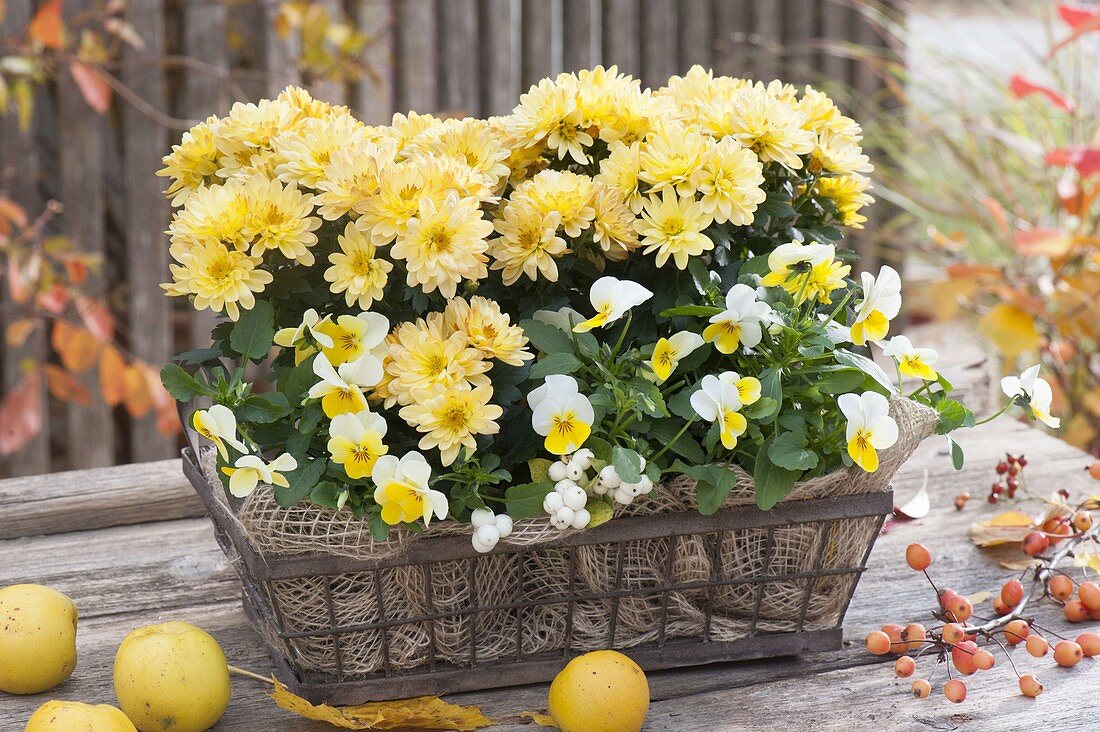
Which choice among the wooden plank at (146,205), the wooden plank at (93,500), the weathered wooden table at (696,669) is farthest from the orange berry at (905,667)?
the wooden plank at (146,205)

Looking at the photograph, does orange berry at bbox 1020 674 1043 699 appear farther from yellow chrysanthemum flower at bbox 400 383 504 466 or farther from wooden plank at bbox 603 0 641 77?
wooden plank at bbox 603 0 641 77

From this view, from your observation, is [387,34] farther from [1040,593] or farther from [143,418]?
[1040,593]

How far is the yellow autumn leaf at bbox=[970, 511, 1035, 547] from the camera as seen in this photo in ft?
3.41

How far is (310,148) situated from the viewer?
754mm

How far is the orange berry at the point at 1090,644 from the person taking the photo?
849 mm

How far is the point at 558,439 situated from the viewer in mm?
718


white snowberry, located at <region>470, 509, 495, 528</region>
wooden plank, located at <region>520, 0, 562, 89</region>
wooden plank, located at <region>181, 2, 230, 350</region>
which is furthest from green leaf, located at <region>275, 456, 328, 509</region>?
wooden plank, located at <region>520, 0, 562, 89</region>

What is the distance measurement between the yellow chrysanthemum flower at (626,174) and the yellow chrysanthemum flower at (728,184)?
48 millimetres

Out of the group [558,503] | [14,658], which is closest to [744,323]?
[558,503]

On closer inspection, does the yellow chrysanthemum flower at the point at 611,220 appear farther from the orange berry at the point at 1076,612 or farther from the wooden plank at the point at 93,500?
the wooden plank at the point at 93,500

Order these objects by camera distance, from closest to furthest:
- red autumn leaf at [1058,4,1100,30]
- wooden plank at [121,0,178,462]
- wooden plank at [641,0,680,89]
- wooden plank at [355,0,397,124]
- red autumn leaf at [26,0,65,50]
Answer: red autumn leaf at [1058,4,1100,30] < red autumn leaf at [26,0,65,50] < wooden plank at [121,0,178,462] < wooden plank at [355,0,397,124] < wooden plank at [641,0,680,89]

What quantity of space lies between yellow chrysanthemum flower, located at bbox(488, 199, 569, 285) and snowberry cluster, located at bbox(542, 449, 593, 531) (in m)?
0.13

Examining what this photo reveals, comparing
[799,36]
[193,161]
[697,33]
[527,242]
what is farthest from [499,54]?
[527,242]

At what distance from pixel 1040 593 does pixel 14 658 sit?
0.86m
